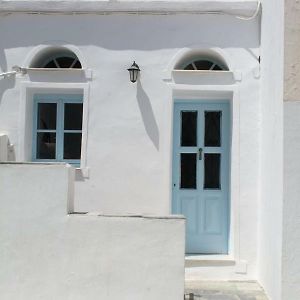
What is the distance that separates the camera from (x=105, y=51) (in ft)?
23.5

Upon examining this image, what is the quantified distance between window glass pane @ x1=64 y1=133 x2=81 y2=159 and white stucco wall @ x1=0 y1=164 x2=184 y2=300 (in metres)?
1.90

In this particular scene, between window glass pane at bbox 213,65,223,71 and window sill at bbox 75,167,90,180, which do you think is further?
window glass pane at bbox 213,65,223,71

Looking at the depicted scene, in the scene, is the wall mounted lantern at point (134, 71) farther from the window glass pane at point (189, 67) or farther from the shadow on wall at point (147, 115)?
the window glass pane at point (189, 67)

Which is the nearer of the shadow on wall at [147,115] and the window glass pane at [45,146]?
the shadow on wall at [147,115]

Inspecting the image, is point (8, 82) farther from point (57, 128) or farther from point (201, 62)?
point (201, 62)

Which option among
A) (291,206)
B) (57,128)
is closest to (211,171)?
(291,206)

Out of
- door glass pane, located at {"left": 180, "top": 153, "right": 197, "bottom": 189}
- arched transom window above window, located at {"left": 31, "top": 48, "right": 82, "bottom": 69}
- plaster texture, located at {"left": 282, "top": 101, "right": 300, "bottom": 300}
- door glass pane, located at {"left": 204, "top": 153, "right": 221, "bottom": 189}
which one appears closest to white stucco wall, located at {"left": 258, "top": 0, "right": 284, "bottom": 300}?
plaster texture, located at {"left": 282, "top": 101, "right": 300, "bottom": 300}

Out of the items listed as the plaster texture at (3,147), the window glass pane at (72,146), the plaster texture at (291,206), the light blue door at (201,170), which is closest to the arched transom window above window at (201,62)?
the light blue door at (201,170)

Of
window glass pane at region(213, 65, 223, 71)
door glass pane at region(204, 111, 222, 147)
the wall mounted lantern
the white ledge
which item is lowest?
door glass pane at region(204, 111, 222, 147)

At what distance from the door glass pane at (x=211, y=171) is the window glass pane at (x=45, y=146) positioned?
2.45m

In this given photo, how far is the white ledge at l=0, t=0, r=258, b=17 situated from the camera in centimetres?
696

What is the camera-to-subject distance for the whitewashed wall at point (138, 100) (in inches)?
272

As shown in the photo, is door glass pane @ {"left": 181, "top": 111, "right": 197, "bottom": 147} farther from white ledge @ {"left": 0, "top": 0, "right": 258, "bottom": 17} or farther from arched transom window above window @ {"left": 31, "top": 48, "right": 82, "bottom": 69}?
arched transom window above window @ {"left": 31, "top": 48, "right": 82, "bottom": 69}

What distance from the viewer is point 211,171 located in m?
7.24
